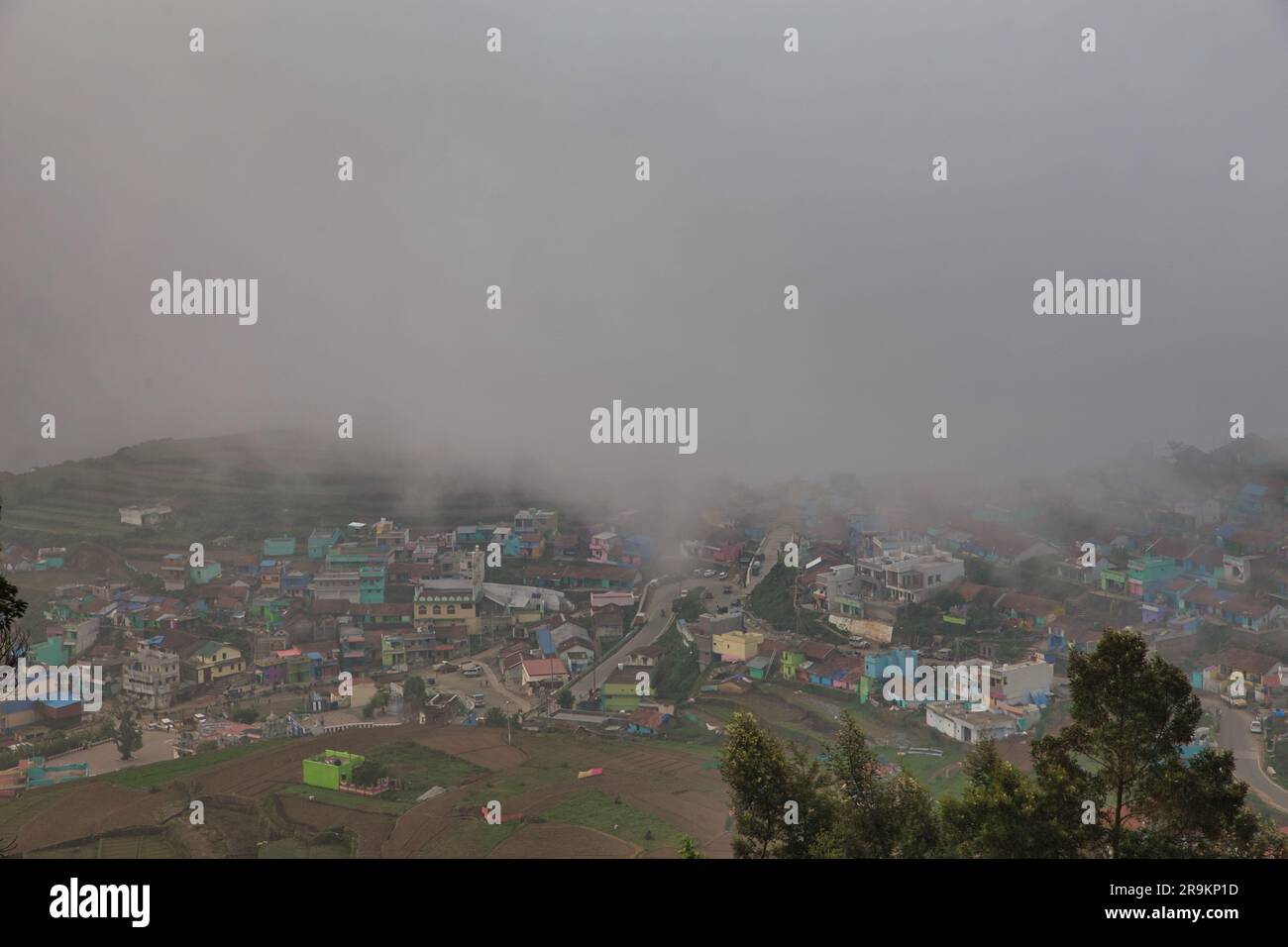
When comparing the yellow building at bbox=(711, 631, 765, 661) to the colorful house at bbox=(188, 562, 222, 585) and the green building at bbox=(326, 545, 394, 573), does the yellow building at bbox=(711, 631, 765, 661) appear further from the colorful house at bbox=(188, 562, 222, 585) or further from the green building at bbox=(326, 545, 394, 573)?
the colorful house at bbox=(188, 562, 222, 585)

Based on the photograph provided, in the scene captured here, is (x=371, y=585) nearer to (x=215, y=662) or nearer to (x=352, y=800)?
(x=215, y=662)

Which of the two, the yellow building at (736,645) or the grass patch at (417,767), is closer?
the grass patch at (417,767)

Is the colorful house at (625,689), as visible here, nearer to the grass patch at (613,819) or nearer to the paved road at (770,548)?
the grass patch at (613,819)

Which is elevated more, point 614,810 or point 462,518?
point 462,518

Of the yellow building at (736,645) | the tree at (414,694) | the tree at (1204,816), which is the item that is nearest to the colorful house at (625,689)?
the yellow building at (736,645)
